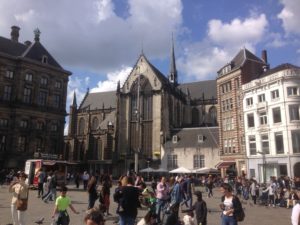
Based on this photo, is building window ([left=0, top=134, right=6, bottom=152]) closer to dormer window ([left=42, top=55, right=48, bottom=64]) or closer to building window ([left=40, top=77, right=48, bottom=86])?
building window ([left=40, top=77, right=48, bottom=86])

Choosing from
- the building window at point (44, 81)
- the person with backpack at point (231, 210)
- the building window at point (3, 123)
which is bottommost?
the person with backpack at point (231, 210)

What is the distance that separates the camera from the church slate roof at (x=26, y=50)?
49.8 metres

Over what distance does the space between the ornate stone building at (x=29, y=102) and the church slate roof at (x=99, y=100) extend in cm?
2546

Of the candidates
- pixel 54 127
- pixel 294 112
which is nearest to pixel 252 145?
pixel 294 112

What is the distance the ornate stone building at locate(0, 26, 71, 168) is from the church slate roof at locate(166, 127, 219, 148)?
767 inches

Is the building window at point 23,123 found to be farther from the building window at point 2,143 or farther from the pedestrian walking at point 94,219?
the pedestrian walking at point 94,219

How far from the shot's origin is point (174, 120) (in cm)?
6288

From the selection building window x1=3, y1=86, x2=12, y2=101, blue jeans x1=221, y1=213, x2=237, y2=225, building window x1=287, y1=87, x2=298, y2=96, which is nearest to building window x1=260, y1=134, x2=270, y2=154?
building window x1=287, y1=87, x2=298, y2=96

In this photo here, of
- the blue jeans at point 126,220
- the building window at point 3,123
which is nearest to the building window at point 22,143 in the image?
the building window at point 3,123

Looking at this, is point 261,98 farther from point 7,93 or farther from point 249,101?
point 7,93

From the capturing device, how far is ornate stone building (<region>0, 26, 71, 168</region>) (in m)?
47.1

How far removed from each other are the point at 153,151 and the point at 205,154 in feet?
34.3

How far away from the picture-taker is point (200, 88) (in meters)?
74.5

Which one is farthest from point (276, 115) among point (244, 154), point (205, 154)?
point (205, 154)
